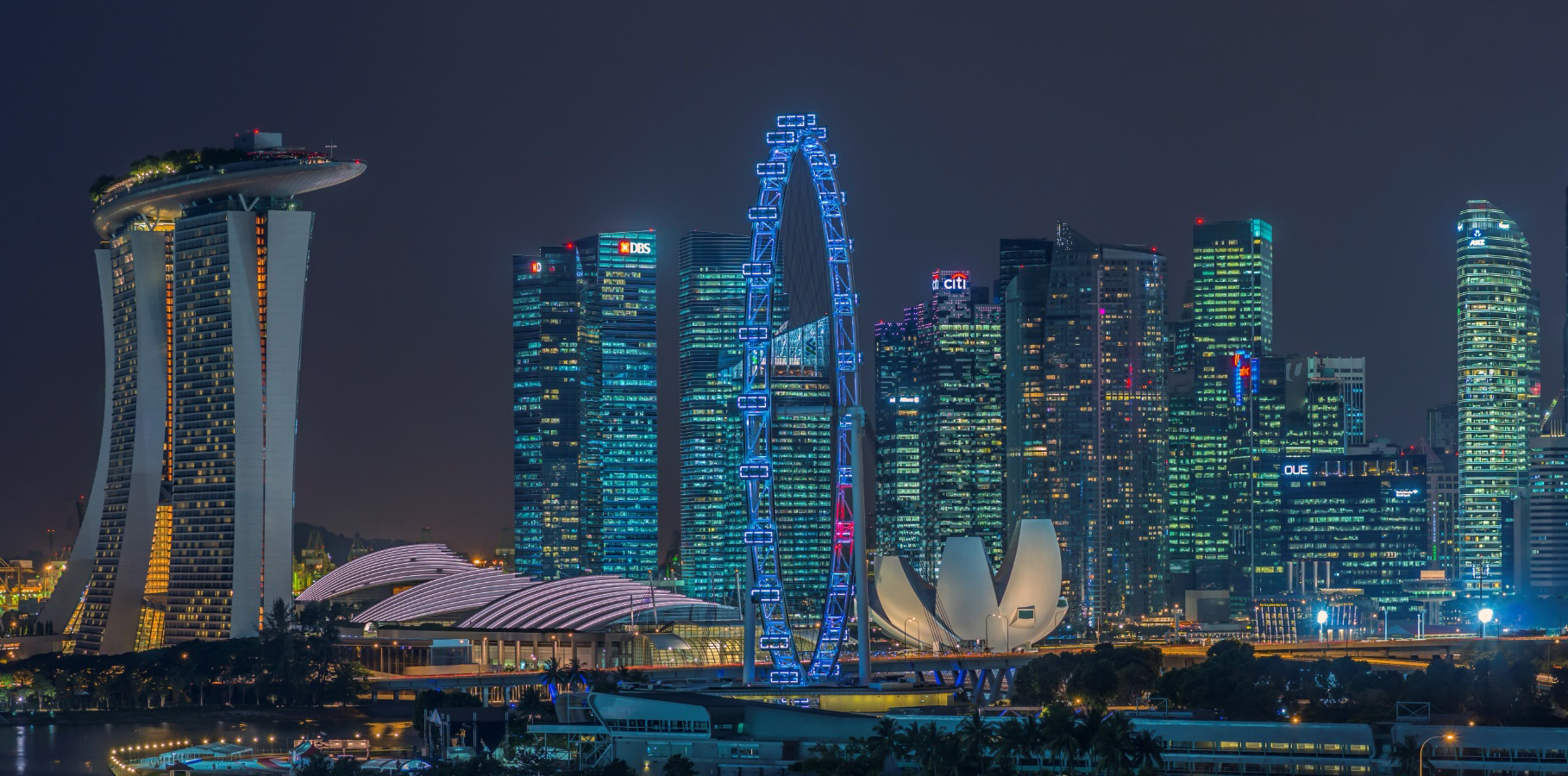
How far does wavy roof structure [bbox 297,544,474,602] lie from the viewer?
178 meters

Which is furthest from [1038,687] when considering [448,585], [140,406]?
[140,406]

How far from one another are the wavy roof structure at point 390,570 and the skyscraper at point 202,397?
56.9 feet

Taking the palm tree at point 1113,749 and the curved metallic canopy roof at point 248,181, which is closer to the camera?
the palm tree at point 1113,749

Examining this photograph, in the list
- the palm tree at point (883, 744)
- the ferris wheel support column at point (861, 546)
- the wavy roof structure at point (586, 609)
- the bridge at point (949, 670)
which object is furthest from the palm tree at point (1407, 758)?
the wavy roof structure at point (586, 609)

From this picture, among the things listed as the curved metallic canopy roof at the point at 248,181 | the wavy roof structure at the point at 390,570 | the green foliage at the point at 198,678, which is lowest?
the green foliage at the point at 198,678

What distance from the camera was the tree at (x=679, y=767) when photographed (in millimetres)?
78500

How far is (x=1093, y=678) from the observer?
360 feet

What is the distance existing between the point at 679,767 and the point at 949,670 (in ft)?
187

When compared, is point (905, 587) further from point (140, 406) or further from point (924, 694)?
point (140, 406)

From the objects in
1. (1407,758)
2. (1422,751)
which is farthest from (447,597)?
(1422,751)

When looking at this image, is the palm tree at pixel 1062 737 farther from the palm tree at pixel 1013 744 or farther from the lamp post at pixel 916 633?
the lamp post at pixel 916 633

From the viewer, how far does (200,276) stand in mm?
158000

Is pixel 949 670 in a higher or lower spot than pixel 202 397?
lower

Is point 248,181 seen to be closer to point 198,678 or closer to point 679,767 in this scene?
point 198,678
